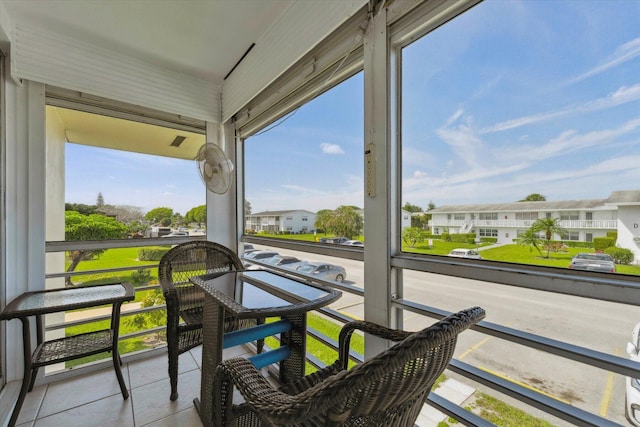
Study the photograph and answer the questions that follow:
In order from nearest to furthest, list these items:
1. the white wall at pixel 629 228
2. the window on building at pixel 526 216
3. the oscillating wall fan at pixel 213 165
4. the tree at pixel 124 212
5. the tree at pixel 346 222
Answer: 1. the white wall at pixel 629 228
2. the window on building at pixel 526 216
3. the tree at pixel 346 222
4. the oscillating wall fan at pixel 213 165
5. the tree at pixel 124 212

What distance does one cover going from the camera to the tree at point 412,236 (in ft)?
4.65

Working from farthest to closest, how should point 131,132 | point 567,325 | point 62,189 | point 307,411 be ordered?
1. point 131,132
2. point 62,189
3. point 567,325
4. point 307,411

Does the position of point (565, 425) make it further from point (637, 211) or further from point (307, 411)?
point (307, 411)

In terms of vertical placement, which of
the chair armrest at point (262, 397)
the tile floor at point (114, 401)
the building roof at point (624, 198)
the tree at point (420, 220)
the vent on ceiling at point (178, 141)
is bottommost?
the tile floor at point (114, 401)

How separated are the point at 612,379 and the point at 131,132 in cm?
371

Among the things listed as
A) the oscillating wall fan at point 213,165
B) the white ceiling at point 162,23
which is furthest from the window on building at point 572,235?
the oscillating wall fan at point 213,165

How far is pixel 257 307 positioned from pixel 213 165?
1639 mm

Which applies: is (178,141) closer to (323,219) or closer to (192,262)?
(192,262)

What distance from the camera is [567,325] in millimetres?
974

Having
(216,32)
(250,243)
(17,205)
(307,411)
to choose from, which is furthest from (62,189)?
(307,411)

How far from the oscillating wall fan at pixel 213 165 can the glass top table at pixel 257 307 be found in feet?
3.20

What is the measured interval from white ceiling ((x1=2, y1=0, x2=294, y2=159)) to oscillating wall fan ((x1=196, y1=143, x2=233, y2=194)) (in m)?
0.83

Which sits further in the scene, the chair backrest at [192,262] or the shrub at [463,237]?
the chair backrest at [192,262]

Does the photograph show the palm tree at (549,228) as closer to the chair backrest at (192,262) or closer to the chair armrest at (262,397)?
the chair armrest at (262,397)
